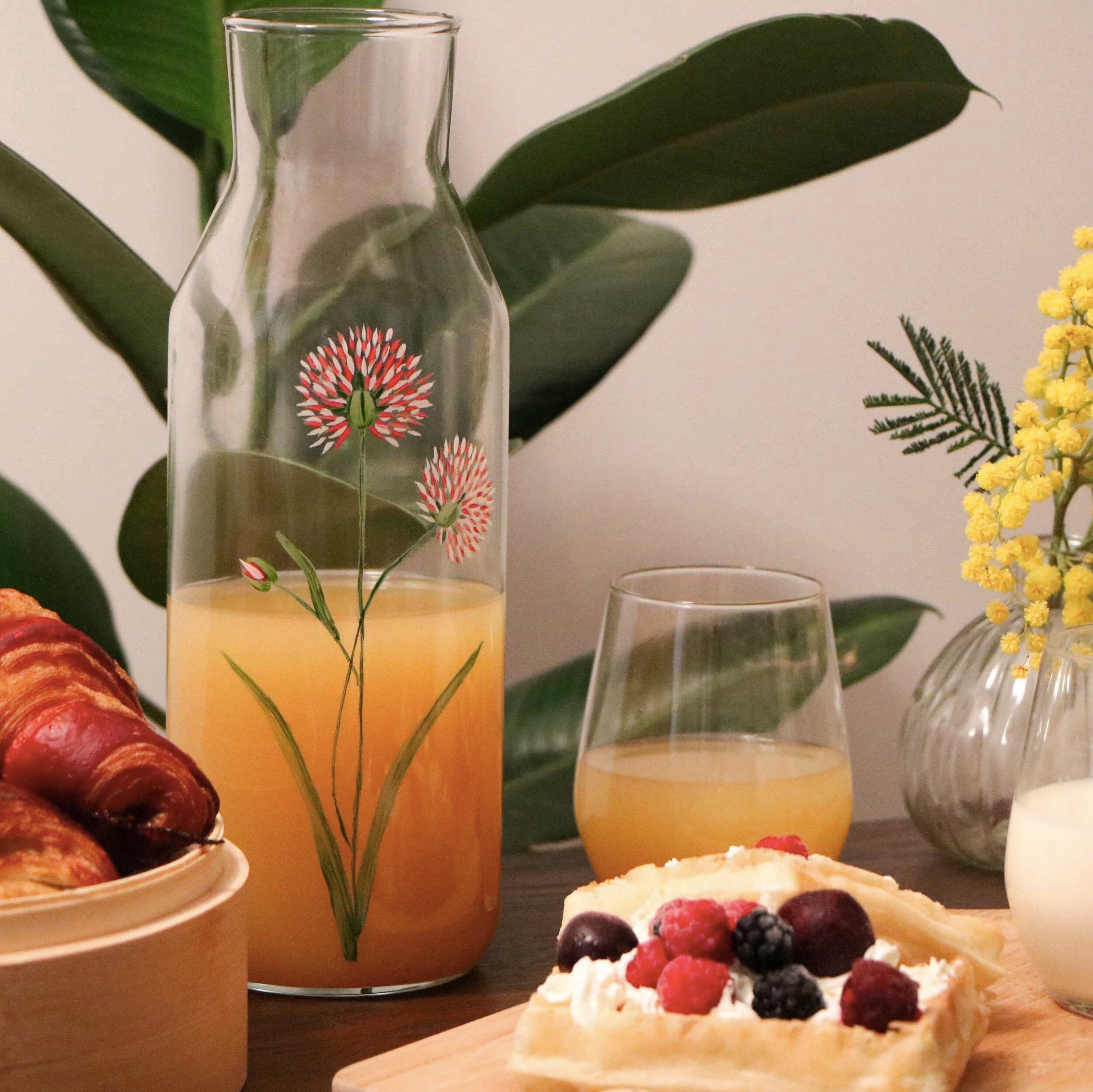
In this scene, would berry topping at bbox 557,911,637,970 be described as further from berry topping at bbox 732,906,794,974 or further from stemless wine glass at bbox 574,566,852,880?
stemless wine glass at bbox 574,566,852,880

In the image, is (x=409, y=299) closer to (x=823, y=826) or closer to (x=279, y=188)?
(x=279, y=188)

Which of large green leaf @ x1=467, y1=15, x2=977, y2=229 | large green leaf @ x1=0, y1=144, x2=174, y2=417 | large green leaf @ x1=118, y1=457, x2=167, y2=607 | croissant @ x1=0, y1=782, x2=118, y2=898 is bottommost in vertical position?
croissant @ x1=0, y1=782, x2=118, y2=898

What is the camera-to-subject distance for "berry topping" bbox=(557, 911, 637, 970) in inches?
22.6

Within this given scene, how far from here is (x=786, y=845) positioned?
0.65 metres

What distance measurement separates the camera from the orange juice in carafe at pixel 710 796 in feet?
2.39

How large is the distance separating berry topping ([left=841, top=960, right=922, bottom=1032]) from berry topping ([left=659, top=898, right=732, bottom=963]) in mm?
47

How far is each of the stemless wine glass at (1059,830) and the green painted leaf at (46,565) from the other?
593mm

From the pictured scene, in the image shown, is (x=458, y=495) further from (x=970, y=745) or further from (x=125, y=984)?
(x=970, y=745)

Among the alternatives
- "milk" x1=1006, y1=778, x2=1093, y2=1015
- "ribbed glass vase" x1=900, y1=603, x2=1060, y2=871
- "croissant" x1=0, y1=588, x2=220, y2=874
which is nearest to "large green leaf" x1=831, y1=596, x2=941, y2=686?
"ribbed glass vase" x1=900, y1=603, x2=1060, y2=871

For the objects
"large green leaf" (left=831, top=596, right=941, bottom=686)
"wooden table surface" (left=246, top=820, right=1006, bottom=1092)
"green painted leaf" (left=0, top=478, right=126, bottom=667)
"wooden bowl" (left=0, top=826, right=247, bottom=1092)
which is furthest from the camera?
"large green leaf" (left=831, top=596, right=941, bottom=686)

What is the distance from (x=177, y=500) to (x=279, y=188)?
0.15 meters

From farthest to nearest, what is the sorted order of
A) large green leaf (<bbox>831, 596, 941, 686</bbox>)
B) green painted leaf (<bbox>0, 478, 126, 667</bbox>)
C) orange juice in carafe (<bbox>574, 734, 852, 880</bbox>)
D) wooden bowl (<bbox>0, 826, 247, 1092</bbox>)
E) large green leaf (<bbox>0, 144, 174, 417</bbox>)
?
large green leaf (<bbox>831, 596, 941, 686</bbox>) < green painted leaf (<bbox>0, 478, 126, 667</bbox>) < large green leaf (<bbox>0, 144, 174, 417</bbox>) < orange juice in carafe (<bbox>574, 734, 852, 880</bbox>) < wooden bowl (<bbox>0, 826, 247, 1092</bbox>)

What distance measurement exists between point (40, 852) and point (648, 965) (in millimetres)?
221

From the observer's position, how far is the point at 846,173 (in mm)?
1100
